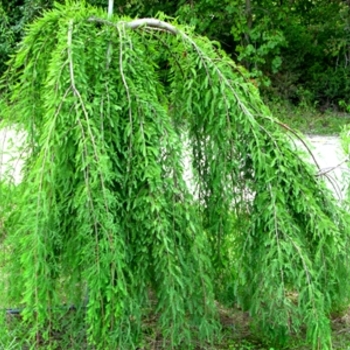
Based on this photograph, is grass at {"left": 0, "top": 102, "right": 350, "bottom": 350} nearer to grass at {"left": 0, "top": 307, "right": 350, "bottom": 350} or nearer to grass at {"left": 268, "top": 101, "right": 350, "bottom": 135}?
grass at {"left": 0, "top": 307, "right": 350, "bottom": 350}

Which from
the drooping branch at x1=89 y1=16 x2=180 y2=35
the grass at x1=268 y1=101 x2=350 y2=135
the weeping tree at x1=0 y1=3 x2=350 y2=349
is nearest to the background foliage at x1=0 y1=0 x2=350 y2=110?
the grass at x1=268 y1=101 x2=350 y2=135

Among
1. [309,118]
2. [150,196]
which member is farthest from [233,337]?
[309,118]

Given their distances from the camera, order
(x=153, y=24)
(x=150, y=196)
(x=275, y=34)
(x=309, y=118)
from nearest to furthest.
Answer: (x=150, y=196)
(x=153, y=24)
(x=275, y=34)
(x=309, y=118)

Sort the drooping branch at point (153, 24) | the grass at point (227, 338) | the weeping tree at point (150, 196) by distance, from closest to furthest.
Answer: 1. the weeping tree at point (150, 196)
2. the drooping branch at point (153, 24)
3. the grass at point (227, 338)

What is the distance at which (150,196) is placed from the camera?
2271 mm

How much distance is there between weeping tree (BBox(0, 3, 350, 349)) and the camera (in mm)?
2166

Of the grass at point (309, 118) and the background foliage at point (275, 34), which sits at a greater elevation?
the background foliage at point (275, 34)

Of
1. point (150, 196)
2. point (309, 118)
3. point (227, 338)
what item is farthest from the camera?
point (309, 118)

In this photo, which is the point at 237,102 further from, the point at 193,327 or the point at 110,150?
→ the point at 193,327

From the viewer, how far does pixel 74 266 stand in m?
2.34

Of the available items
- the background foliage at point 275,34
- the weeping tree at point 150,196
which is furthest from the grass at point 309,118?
the weeping tree at point 150,196

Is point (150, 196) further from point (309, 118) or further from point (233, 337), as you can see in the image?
point (309, 118)

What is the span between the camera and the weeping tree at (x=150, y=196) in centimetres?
217

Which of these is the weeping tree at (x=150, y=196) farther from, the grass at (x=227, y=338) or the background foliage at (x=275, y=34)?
the background foliage at (x=275, y=34)
